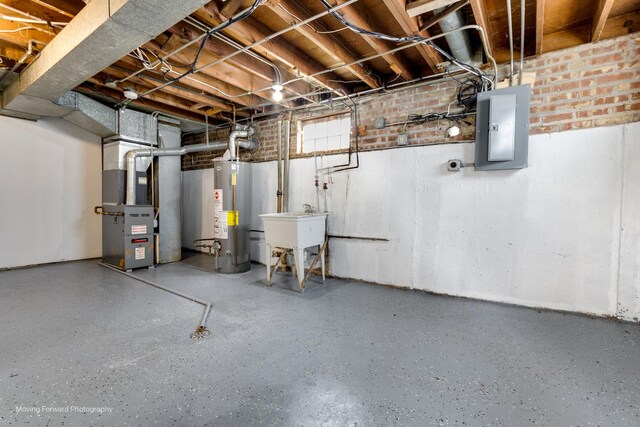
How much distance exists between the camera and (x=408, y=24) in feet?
7.31

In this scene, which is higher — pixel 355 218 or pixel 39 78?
pixel 39 78

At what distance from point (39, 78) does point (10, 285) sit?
2.52 m

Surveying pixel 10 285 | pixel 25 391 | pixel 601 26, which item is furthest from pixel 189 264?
pixel 601 26

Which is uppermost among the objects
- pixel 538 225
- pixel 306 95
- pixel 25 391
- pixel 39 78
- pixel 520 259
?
pixel 306 95

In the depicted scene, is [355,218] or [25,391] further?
[355,218]

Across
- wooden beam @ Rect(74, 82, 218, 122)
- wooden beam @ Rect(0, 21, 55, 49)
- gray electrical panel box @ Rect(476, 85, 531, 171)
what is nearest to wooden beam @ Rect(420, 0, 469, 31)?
gray electrical panel box @ Rect(476, 85, 531, 171)

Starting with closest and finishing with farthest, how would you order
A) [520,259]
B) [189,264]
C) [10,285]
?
1. [520,259]
2. [10,285]
3. [189,264]

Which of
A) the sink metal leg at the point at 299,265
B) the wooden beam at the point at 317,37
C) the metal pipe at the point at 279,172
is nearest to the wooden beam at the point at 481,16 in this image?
the wooden beam at the point at 317,37

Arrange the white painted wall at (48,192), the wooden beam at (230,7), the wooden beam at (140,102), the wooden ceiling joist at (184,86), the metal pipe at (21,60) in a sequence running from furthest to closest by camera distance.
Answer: the white painted wall at (48,192)
the wooden beam at (140,102)
the wooden ceiling joist at (184,86)
the metal pipe at (21,60)
the wooden beam at (230,7)

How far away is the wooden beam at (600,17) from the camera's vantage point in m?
2.02

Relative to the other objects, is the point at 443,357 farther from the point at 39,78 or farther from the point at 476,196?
the point at 39,78

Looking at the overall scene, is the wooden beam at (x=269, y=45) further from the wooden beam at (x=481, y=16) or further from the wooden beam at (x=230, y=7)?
the wooden beam at (x=481, y=16)

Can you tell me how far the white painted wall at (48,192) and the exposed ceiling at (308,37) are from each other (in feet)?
4.69

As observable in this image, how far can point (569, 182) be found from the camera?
2578 millimetres
